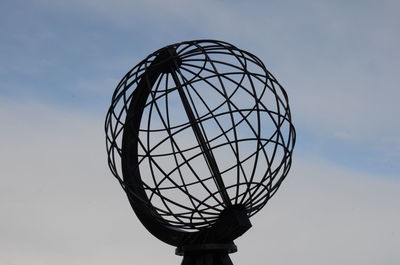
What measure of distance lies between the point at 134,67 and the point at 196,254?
2.20 m

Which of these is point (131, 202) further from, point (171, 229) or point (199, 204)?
point (199, 204)

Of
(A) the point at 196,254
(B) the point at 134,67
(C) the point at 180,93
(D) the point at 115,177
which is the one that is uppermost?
(B) the point at 134,67

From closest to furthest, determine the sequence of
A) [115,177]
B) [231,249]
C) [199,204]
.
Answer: [199,204]
[231,249]
[115,177]

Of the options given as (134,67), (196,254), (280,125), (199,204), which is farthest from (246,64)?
(196,254)

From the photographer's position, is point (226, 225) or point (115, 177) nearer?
point (226, 225)

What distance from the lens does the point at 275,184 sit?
5734mm

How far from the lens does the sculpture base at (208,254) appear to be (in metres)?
5.46

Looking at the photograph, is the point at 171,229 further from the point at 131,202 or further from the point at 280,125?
the point at 280,125

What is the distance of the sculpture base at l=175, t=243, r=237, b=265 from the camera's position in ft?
17.9

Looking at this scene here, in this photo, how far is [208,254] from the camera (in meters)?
5.51

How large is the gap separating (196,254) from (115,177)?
1275 mm

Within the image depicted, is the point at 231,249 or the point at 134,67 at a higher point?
the point at 134,67

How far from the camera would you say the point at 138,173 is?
20.5ft

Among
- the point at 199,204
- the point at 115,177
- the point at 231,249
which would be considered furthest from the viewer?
the point at 115,177
